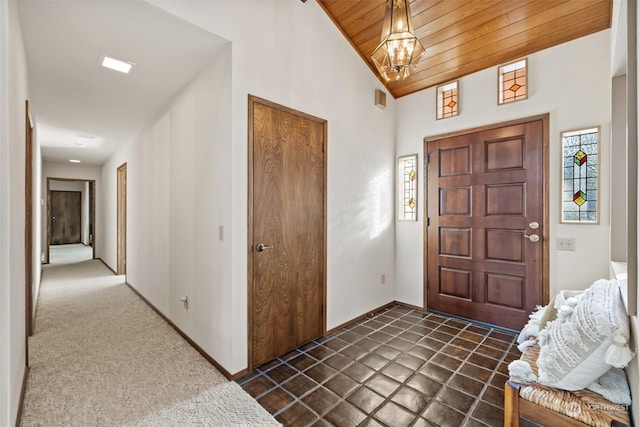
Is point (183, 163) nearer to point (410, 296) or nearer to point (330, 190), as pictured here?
point (330, 190)

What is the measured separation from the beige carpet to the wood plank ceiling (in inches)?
141

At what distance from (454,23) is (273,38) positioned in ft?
5.76

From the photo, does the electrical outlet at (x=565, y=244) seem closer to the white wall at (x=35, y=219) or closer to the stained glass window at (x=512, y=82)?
the stained glass window at (x=512, y=82)

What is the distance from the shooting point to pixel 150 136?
390 centimetres

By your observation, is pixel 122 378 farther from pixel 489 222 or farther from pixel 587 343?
pixel 489 222

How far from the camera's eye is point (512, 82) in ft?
10.0

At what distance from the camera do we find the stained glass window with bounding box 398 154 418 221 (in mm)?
3783

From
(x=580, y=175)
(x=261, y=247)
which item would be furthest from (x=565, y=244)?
(x=261, y=247)

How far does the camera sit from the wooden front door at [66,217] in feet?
33.0

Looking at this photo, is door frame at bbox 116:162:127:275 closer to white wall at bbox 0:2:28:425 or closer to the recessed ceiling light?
the recessed ceiling light

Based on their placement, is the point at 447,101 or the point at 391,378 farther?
the point at 447,101

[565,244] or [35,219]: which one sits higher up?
[35,219]

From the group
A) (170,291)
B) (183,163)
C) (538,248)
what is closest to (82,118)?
(183,163)

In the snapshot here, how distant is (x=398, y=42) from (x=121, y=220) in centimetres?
583
